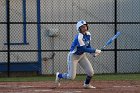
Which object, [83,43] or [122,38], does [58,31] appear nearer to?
[122,38]

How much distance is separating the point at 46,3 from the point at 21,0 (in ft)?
2.92

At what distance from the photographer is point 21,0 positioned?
1898 cm

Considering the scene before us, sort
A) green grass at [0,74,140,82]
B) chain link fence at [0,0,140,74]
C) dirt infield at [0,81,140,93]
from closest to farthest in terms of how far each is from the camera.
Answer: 1. dirt infield at [0,81,140,93]
2. green grass at [0,74,140,82]
3. chain link fence at [0,0,140,74]

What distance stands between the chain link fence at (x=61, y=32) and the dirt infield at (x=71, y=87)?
3.66 meters

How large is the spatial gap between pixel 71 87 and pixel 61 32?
5542 millimetres

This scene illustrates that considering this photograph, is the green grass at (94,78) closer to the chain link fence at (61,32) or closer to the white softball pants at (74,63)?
the chain link fence at (61,32)

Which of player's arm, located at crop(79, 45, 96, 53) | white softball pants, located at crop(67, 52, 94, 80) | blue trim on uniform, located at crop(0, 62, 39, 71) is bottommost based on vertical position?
blue trim on uniform, located at crop(0, 62, 39, 71)

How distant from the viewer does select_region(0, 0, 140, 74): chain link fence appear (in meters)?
18.9

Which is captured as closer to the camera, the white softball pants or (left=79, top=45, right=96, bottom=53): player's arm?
(left=79, top=45, right=96, bottom=53): player's arm

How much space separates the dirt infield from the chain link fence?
366 centimetres

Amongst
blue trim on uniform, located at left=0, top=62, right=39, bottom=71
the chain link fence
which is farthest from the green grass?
blue trim on uniform, located at left=0, top=62, right=39, bottom=71

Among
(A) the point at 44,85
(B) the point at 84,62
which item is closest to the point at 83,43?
(B) the point at 84,62

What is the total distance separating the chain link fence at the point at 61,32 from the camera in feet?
61.9

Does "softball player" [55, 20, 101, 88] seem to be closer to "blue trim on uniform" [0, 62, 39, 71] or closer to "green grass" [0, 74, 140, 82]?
"green grass" [0, 74, 140, 82]
